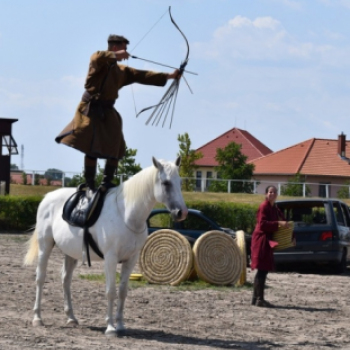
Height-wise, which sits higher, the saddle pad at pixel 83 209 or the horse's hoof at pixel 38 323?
the saddle pad at pixel 83 209

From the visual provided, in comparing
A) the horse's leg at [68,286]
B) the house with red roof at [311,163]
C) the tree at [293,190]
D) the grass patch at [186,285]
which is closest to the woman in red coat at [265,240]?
the grass patch at [186,285]

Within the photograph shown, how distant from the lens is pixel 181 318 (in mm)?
11766

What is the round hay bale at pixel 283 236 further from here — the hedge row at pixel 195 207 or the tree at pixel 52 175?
the tree at pixel 52 175

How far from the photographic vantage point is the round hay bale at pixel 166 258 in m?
15.6

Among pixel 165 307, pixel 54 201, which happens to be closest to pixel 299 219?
pixel 165 307

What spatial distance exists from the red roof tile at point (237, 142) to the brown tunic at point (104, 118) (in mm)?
85128

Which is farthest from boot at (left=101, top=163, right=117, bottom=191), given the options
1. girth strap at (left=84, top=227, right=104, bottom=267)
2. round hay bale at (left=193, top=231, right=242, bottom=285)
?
round hay bale at (left=193, top=231, right=242, bottom=285)

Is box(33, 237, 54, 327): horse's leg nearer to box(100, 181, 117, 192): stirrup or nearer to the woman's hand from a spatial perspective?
box(100, 181, 117, 192): stirrup

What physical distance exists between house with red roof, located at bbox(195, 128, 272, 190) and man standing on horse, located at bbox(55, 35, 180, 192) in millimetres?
84725

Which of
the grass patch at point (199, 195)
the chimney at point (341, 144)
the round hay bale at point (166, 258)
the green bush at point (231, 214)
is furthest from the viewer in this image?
the chimney at point (341, 144)

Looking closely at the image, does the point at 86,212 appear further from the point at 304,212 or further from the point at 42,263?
the point at 304,212

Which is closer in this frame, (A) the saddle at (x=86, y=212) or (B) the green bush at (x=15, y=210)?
(A) the saddle at (x=86, y=212)

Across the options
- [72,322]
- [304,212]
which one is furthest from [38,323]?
[304,212]

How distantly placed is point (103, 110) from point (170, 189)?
4.44 ft
